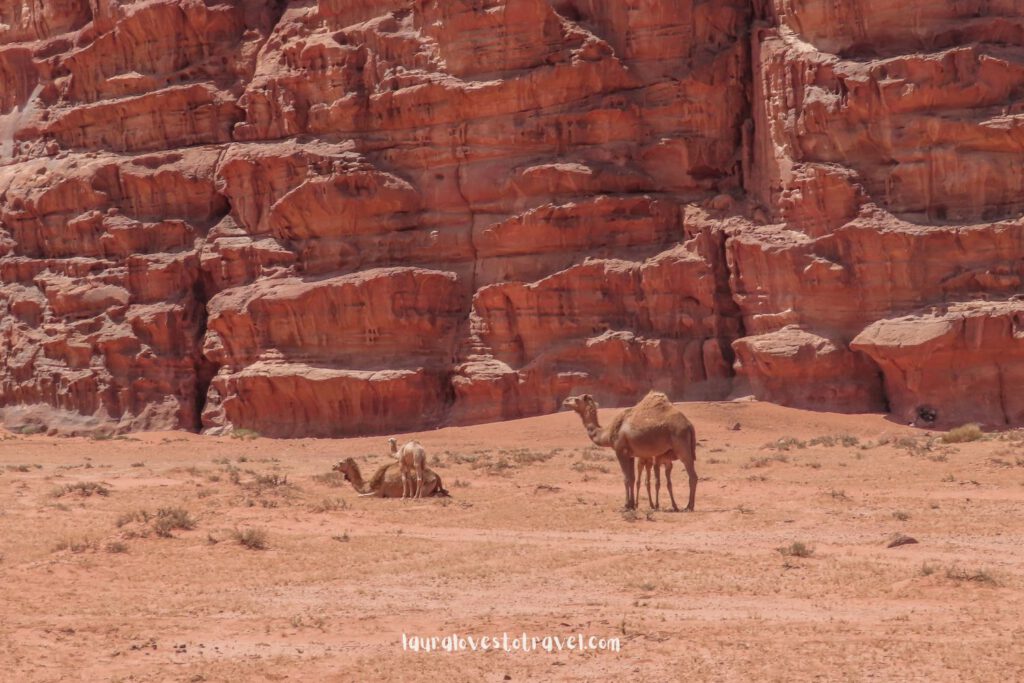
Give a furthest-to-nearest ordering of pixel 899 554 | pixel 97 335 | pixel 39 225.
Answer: pixel 39 225
pixel 97 335
pixel 899 554

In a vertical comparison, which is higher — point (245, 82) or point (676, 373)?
point (245, 82)

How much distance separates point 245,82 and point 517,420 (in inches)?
703

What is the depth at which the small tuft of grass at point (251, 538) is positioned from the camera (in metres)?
15.0

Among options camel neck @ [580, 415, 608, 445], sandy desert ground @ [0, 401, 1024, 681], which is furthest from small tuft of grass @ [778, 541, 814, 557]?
camel neck @ [580, 415, 608, 445]

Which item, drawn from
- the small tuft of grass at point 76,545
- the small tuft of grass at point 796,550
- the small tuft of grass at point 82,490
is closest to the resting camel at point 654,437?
the small tuft of grass at point 796,550

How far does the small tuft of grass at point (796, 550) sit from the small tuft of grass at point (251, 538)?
20.2ft

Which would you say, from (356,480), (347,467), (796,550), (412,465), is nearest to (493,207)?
(347,467)

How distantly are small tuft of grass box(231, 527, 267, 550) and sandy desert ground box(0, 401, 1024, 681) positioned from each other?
0.09 metres

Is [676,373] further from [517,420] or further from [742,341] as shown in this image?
[517,420]

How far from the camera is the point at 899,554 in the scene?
13.6 metres

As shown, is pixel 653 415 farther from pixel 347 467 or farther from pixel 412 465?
pixel 347 467

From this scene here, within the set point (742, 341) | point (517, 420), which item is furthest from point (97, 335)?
point (742, 341)

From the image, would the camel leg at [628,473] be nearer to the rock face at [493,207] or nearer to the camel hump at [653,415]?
the camel hump at [653,415]

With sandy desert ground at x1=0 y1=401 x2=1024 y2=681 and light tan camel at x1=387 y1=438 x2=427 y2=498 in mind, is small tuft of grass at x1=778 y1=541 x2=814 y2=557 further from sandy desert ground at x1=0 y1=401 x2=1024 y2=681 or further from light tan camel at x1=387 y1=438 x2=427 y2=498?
light tan camel at x1=387 y1=438 x2=427 y2=498
